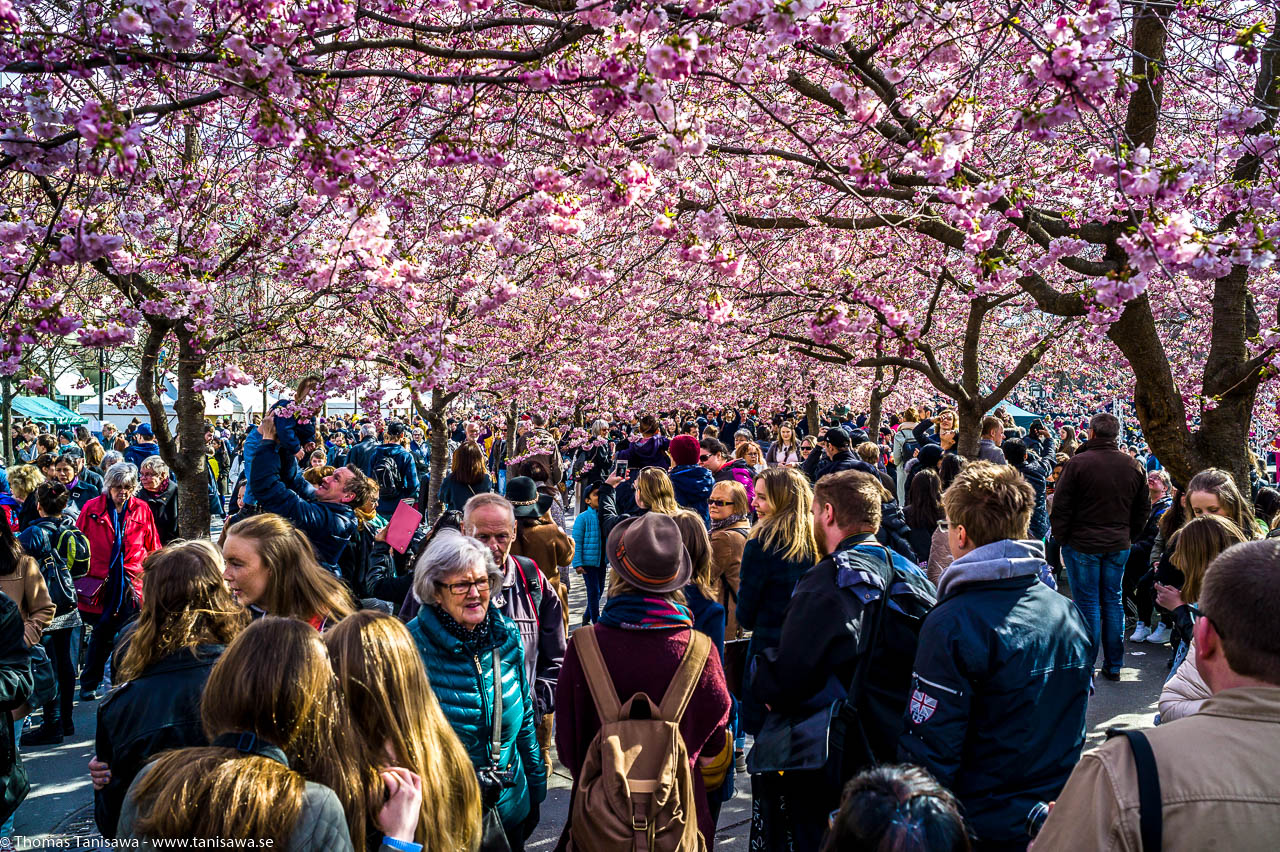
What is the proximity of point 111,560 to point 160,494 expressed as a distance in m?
1.76

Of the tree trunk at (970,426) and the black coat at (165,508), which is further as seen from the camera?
the tree trunk at (970,426)

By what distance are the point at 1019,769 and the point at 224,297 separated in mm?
7364

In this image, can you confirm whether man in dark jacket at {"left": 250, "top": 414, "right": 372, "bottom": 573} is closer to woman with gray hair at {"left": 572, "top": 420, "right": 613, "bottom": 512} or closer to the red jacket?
the red jacket

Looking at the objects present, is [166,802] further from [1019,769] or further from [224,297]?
[224,297]

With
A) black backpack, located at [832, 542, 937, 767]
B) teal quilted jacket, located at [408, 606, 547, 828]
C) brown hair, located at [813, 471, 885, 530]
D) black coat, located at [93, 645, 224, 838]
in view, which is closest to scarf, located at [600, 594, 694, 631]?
teal quilted jacket, located at [408, 606, 547, 828]

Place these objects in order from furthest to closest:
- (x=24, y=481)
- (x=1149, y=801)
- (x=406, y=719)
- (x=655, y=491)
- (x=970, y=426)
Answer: (x=970, y=426) < (x=24, y=481) < (x=655, y=491) < (x=406, y=719) < (x=1149, y=801)

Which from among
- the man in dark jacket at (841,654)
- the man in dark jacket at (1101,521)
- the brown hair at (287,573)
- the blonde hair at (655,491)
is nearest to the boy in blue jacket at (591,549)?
the blonde hair at (655,491)

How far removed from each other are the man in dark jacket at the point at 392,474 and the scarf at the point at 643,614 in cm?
756

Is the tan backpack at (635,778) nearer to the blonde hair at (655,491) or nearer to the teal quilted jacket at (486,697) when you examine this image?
the teal quilted jacket at (486,697)

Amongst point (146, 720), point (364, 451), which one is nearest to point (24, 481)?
point (364, 451)

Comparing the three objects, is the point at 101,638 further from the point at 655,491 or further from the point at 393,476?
the point at 655,491

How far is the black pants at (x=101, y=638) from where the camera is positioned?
7445 mm

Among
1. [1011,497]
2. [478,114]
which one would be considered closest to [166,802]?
[1011,497]

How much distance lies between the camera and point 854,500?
3785 millimetres
